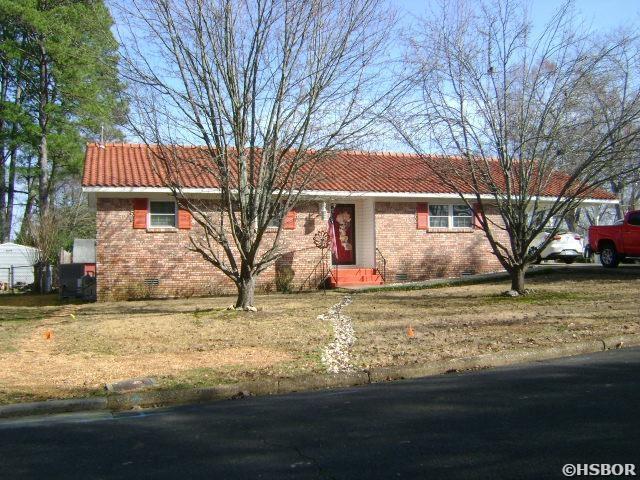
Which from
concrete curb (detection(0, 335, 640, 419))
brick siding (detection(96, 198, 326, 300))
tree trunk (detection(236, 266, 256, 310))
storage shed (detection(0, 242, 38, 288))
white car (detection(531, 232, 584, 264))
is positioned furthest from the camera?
storage shed (detection(0, 242, 38, 288))

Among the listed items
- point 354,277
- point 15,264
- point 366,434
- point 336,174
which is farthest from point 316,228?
point 15,264

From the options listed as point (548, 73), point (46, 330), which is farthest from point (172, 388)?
point (548, 73)

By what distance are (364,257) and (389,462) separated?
16.4 meters

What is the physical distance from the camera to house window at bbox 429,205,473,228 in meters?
21.3

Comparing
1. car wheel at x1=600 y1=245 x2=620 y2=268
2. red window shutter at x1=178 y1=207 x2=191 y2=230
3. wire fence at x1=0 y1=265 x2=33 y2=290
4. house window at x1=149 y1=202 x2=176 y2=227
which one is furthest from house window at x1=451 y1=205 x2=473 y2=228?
wire fence at x1=0 y1=265 x2=33 y2=290

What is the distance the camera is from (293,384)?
7.83 metres

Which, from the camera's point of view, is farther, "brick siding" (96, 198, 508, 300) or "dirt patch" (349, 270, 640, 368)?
"brick siding" (96, 198, 508, 300)

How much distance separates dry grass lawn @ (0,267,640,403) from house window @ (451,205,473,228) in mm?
6042

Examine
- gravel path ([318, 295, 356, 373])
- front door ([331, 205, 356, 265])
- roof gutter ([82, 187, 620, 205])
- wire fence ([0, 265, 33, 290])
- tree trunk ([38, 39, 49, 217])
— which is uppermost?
tree trunk ([38, 39, 49, 217])

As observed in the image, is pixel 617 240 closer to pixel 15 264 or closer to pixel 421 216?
pixel 421 216

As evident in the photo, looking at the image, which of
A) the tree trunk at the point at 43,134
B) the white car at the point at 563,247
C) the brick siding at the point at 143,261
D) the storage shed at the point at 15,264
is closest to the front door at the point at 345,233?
the brick siding at the point at 143,261

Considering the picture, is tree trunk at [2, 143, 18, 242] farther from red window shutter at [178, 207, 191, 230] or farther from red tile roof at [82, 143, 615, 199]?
red window shutter at [178, 207, 191, 230]

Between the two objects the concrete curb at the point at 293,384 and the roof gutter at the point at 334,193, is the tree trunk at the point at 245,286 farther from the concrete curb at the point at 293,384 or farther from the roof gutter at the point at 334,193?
the concrete curb at the point at 293,384

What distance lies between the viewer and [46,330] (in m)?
11.8
